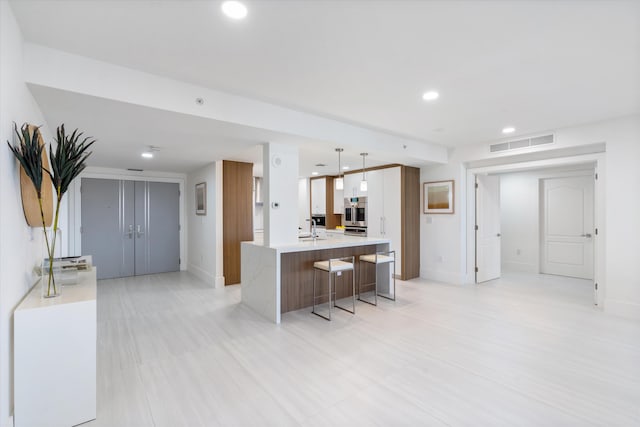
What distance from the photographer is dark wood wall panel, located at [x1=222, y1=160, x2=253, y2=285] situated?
5.71 m

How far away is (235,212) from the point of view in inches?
230

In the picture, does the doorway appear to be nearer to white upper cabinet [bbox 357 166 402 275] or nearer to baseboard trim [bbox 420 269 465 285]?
baseboard trim [bbox 420 269 465 285]

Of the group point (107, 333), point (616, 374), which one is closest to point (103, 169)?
point (107, 333)

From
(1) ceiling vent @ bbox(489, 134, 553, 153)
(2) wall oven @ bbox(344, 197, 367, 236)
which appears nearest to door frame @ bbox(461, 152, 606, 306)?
(1) ceiling vent @ bbox(489, 134, 553, 153)

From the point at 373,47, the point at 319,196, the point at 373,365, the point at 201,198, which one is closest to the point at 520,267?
the point at 319,196

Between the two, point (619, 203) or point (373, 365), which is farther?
point (619, 203)

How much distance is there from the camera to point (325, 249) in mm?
4422

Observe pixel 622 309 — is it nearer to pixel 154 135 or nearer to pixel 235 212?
pixel 235 212

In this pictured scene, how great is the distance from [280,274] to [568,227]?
20.7ft

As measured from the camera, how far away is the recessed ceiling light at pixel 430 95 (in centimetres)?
313

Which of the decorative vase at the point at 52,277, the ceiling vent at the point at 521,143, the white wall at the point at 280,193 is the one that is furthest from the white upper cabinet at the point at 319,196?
the decorative vase at the point at 52,277

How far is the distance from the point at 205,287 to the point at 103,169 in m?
3.40

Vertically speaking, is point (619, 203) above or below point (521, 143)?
below

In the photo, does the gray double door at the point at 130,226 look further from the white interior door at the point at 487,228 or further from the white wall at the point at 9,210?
the white interior door at the point at 487,228
